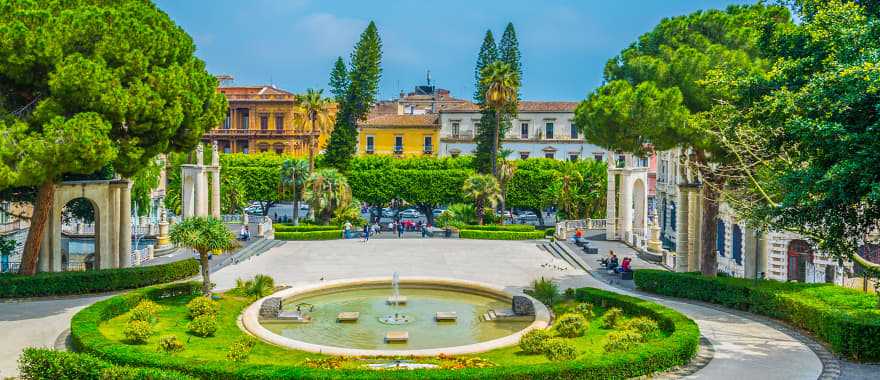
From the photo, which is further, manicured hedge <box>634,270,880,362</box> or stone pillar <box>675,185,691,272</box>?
stone pillar <box>675,185,691,272</box>

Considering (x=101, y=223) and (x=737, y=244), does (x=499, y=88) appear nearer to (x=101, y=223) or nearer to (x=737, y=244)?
(x=737, y=244)

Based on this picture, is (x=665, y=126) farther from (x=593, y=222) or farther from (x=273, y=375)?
(x=593, y=222)

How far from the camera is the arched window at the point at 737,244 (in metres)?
36.9

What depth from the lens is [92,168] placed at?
73.4 feet

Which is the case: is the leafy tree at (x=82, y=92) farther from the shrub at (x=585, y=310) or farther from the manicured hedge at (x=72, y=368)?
the shrub at (x=585, y=310)

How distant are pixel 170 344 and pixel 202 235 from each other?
6.66m

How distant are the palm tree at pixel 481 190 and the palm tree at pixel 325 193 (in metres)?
7.87

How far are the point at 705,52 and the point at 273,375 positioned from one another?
20.0m

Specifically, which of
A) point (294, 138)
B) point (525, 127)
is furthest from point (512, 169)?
point (294, 138)

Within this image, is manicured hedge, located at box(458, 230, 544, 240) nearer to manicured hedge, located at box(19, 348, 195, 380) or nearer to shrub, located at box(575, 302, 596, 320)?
shrub, located at box(575, 302, 596, 320)

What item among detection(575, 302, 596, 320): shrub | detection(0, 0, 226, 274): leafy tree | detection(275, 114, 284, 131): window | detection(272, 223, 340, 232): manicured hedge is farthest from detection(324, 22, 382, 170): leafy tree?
detection(575, 302, 596, 320): shrub

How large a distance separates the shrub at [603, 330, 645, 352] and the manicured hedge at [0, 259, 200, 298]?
16491 mm

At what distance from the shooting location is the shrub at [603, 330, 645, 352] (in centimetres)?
1685

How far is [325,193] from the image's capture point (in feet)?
156
